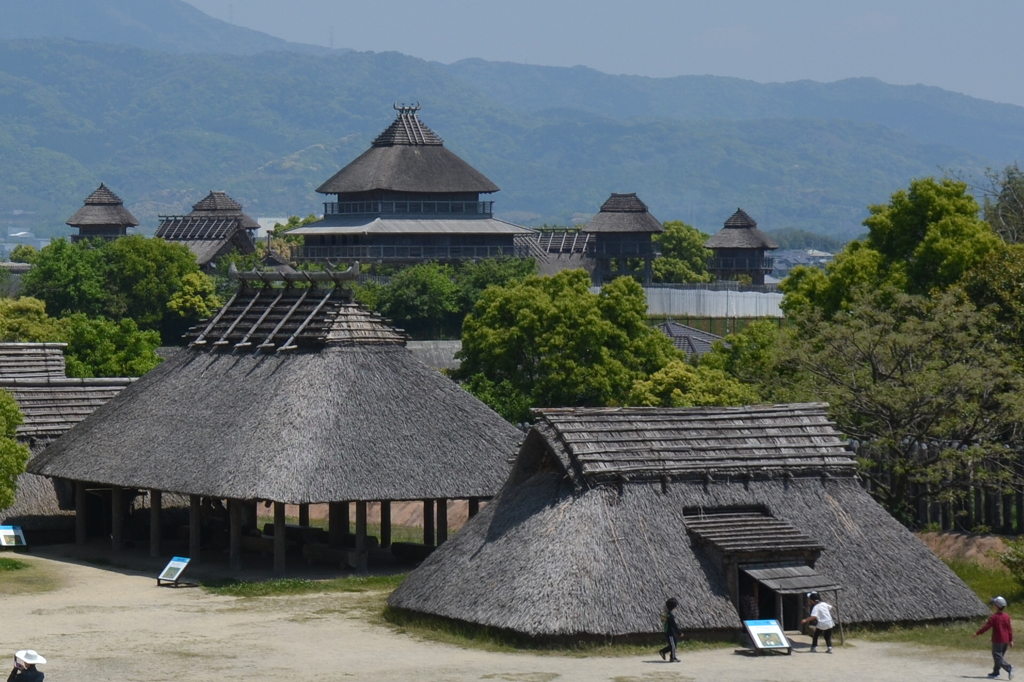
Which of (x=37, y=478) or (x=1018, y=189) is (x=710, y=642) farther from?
(x=1018, y=189)

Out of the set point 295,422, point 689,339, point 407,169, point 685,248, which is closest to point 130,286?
point 407,169

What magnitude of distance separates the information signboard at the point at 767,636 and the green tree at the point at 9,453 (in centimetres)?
2110

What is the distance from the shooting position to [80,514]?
48.2 meters

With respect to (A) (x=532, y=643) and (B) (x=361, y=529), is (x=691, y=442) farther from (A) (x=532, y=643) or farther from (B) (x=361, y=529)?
(B) (x=361, y=529)

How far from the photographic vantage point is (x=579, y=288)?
68938 mm

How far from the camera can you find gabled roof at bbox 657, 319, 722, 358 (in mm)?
77562

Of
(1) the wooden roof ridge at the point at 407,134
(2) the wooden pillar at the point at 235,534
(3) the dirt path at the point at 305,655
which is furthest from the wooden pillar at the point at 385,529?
(1) the wooden roof ridge at the point at 407,134

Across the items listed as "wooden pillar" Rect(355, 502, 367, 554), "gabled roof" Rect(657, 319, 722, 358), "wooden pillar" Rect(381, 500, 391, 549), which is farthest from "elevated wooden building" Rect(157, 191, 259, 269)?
"wooden pillar" Rect(355, 502, 367, 554)

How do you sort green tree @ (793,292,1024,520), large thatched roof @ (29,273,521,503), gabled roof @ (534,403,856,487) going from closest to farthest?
gabled roof @ (534,403,856,487) < large thatched roof @ (29,273,521,503) < green tree @ (793,292,1024,520)

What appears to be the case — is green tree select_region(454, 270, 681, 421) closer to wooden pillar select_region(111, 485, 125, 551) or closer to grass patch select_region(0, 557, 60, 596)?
wooden pillar select_region(111, 485, 125, 551)

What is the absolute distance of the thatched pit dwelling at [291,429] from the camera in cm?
4147

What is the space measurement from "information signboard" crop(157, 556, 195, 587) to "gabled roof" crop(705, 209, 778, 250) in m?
118

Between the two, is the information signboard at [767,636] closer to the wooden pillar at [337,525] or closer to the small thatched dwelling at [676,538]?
the small thatched dwelling at [676,538]

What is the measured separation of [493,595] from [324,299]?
15.1m
